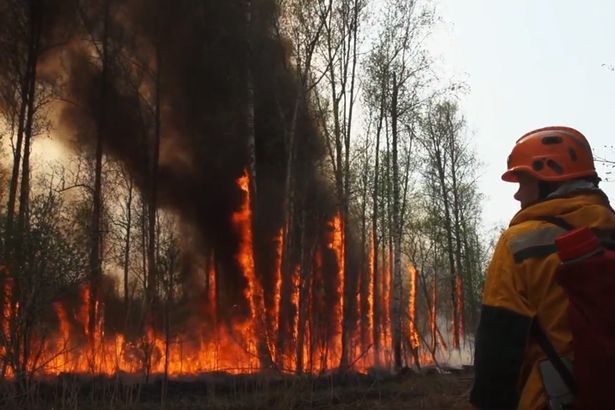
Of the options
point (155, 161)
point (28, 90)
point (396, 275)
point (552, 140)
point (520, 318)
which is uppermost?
point (28, 90)

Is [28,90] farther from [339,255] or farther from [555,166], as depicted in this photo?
[555,166]

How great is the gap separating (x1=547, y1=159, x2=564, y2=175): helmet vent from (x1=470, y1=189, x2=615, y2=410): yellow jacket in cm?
20

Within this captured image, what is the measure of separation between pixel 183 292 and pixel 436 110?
15.5m

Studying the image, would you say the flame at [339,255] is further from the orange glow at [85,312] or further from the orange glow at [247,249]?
the orange glow at [85,312]

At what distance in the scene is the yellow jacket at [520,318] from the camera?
1794 millimetres

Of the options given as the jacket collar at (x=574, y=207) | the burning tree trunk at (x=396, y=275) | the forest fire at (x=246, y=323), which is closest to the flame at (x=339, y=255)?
the forest fire at (x=246, y=323)

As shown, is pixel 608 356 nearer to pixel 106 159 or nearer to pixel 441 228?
pixel 106 159

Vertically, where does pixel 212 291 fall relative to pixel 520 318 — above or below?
above

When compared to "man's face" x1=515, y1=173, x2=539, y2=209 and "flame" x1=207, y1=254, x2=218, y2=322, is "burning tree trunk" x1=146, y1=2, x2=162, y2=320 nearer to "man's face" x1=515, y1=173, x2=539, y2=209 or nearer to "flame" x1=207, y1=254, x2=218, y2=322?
"flame" x1=207, y1=254, x2=218, y2=322

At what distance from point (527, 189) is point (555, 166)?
0.12m

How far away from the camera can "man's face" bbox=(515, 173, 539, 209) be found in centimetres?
209

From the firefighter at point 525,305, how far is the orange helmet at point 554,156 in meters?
0.10

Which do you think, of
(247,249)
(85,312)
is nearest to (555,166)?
(85,312)

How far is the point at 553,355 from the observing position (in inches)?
70.1
